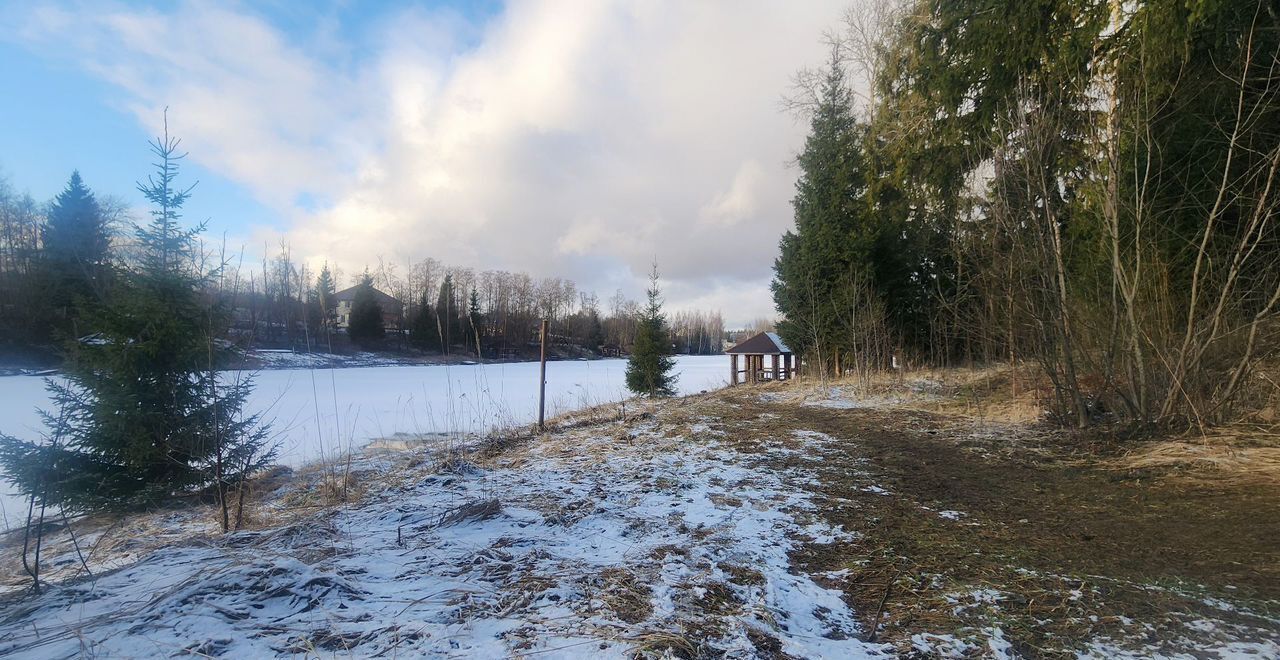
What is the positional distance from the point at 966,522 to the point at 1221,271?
4.19m

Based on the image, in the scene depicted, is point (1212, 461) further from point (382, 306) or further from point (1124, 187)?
point (382, 306)

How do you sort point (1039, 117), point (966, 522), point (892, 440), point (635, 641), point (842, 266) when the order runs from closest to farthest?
1. point (635, 641)
2. point (966, 522)
3. point (1039, 117)
4. point (892, 440)
5. point (842, 266)

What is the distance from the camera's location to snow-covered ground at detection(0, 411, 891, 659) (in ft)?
5.98

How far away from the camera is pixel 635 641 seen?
1.87 metres

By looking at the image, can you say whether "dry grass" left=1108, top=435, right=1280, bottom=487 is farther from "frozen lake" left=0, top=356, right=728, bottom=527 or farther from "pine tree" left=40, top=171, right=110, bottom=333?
"pine tree" left=40, top=171, right=110, bottom=333

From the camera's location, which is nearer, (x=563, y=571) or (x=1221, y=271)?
(x=563, y=571)

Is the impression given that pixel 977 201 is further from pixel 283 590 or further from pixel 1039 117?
pixel 283 590

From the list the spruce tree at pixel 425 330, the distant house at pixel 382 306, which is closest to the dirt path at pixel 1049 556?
the spruce tree at pixel 425 330

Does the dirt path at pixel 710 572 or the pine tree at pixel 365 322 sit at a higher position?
the pine tree at pixel 365 322

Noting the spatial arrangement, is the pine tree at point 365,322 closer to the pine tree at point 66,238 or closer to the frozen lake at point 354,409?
the pine tree at point 66,238

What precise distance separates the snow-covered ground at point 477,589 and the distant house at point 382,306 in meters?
45.9

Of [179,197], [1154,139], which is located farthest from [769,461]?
[179,197]

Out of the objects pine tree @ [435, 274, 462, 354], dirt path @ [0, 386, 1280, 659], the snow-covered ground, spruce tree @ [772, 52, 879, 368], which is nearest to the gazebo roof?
spruce tree @ [772, 52, 879, 368]

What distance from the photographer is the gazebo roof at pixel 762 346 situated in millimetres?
19906
